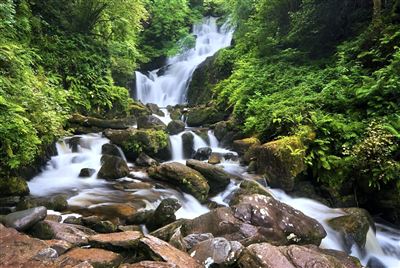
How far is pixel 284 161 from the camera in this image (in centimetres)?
859

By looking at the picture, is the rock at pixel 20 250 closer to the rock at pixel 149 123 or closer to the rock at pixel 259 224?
the rock at pixel 259 224

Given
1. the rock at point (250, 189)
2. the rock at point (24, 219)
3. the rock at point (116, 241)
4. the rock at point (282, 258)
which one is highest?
the rock at point (24, 219)

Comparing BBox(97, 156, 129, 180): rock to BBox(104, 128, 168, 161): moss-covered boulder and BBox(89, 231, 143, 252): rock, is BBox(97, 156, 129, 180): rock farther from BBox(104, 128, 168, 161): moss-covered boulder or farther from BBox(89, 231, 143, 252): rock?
BBox(89, 231, 143, 252): rock

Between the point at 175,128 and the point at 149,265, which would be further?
the point at 175,128

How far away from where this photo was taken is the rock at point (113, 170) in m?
8.95

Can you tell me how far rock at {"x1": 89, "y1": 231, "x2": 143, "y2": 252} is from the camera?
194 inches

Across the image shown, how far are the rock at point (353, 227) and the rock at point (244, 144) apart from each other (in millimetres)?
4028

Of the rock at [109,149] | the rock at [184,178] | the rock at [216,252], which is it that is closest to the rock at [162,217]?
the rock at [216,252]

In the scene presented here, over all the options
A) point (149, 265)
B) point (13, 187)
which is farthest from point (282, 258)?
point (13, 187)

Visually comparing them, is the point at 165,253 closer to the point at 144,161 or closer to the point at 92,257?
the point at 92,257

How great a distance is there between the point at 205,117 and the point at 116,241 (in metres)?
10.8

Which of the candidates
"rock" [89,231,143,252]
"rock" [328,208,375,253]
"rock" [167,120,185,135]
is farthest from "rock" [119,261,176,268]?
"rock" [167,120,185,135]

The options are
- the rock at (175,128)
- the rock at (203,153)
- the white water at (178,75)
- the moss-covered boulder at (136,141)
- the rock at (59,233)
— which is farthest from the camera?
the white water at (178,75)

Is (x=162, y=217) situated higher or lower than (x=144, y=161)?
lower
